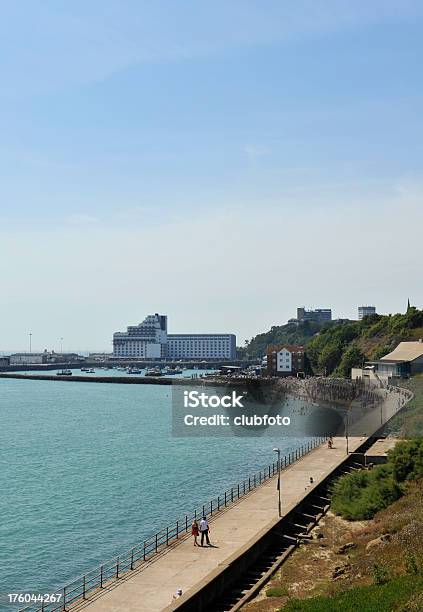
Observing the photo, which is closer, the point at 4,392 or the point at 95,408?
the point at 95,408

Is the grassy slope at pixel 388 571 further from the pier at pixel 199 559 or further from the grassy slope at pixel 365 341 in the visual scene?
the grassy slope at pixel 365 341

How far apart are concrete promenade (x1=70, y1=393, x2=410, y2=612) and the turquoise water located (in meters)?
5.11

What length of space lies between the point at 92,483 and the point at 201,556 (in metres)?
27.0

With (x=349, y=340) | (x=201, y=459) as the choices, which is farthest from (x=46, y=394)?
(x=201, y=459)

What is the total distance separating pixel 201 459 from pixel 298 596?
1640 inches

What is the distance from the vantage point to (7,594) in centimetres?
3253

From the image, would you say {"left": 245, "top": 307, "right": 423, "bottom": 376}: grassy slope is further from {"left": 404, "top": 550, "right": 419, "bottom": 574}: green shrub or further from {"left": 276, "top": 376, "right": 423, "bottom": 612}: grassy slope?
{"left": 404, "top": 550, "right": 419, "bottom": 574}: green shrub

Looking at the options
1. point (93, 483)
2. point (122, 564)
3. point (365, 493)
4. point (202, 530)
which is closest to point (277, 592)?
point (202, 530)

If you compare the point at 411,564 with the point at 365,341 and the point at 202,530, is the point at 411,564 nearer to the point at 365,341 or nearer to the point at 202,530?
the point at 202,530

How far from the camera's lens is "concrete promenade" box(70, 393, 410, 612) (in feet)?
89.7

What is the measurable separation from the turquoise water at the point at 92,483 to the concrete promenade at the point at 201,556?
5.11m

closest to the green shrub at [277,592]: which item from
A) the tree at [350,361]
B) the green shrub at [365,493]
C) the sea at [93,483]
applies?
the sea at [93,483]

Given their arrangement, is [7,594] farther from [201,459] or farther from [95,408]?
[95,408]

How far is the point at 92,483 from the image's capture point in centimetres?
5791
